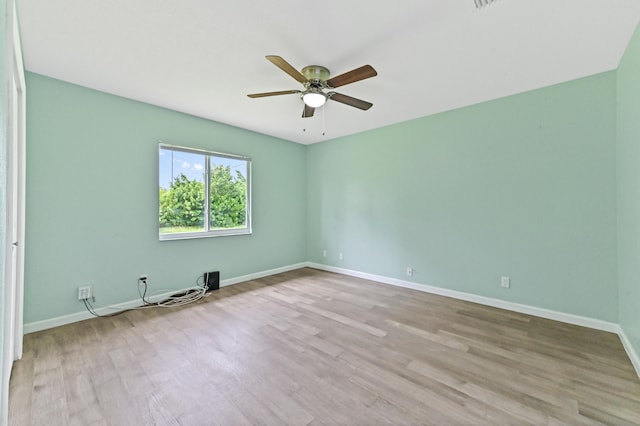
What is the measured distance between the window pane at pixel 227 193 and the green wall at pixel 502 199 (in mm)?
1868

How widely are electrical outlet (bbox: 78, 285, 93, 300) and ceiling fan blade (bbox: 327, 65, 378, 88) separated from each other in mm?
3271

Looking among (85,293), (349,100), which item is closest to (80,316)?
(85,293)

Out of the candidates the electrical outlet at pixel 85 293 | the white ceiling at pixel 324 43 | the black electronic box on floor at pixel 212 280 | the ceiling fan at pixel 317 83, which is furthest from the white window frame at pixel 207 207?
the ceiling fan at pixel 317 83

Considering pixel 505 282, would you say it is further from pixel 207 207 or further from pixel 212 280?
pixel 207 207

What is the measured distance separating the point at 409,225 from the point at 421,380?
239cm

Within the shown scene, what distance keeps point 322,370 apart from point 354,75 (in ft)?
7.54

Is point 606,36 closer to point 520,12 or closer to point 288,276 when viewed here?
point 520,12

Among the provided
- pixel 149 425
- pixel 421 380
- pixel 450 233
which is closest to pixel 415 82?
pixel 450 233

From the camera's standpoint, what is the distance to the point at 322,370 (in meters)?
1.91

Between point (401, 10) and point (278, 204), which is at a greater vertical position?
point (401, 10)

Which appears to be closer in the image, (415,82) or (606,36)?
(606,36)

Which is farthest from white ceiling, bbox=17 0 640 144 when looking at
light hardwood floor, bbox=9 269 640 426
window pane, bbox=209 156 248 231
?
light hardwood floor, bbox=9 269 640 426

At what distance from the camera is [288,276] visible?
4.54m

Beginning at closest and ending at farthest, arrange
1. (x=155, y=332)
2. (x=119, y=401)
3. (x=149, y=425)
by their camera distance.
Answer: (x=149, y=425) → (x=119, y=401) → (x=155, y=332)
